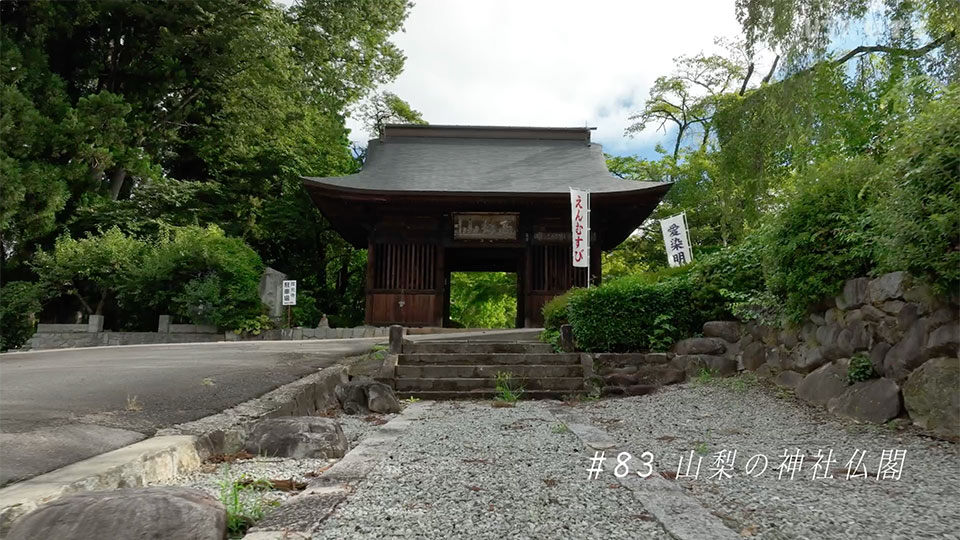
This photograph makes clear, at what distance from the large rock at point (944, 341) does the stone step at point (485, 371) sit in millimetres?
3301

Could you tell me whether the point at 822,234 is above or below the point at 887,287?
above

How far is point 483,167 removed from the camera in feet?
44.7

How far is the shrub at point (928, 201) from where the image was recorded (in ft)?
9.77

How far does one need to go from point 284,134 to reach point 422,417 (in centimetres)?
1298

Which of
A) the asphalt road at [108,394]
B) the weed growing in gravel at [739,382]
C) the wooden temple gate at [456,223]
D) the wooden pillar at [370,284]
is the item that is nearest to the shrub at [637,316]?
the weed growing in gravel at [739,382]

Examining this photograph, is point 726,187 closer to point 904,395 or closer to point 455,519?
point 904,395

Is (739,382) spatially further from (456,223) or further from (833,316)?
(456,223)

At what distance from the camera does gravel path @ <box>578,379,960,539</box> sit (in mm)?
1849

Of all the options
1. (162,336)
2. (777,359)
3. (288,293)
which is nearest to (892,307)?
(777,359)

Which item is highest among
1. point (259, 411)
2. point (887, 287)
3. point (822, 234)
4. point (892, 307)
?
point (822, 234)

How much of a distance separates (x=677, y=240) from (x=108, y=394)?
1021 centimetres

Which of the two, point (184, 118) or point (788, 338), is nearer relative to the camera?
point (788, 338)

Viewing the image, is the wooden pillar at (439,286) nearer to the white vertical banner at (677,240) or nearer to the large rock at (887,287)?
the white vertical banner at (677,240)

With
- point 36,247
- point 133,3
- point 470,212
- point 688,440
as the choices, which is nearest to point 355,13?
point 133,3
